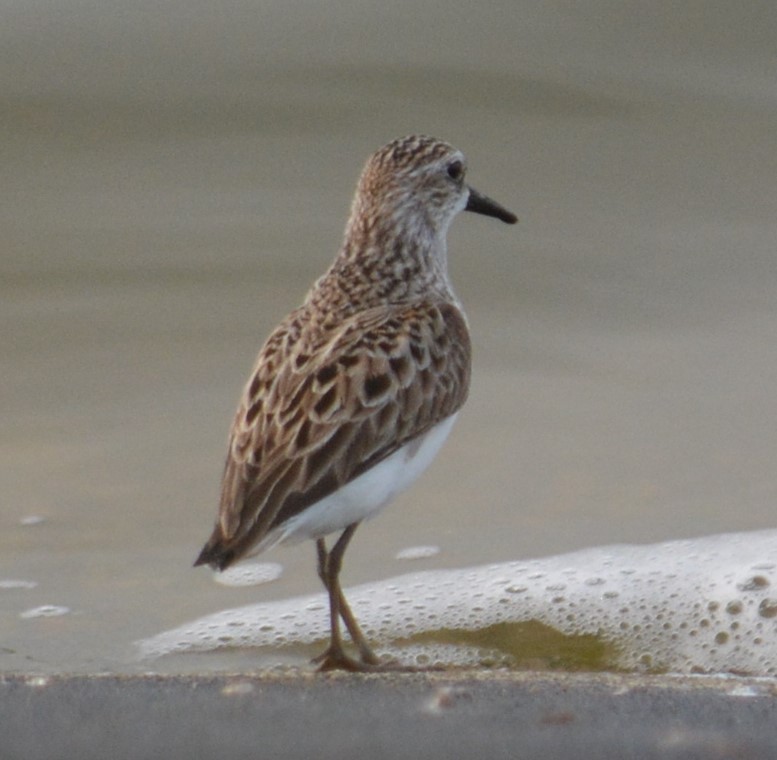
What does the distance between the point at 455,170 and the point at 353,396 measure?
0.81 m

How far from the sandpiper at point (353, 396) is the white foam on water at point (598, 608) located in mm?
346

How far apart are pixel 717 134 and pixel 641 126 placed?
0.75ft

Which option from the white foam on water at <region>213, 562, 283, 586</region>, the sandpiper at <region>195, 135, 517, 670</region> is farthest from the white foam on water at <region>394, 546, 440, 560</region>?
the sandpiper at <region>195, 135, 517, 670</region>

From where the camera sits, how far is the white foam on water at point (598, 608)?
3145mm

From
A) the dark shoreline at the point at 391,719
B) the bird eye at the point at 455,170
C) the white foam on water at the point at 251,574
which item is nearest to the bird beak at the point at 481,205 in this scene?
the bird eye at the point at 455,170

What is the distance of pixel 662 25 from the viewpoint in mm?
5340

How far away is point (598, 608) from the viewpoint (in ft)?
10.7

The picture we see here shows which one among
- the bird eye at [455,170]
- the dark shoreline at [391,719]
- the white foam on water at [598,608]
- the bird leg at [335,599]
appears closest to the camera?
the dark shoreline at [391,719]

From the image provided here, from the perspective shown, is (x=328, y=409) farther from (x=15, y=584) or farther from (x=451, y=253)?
(x=451, y=253)

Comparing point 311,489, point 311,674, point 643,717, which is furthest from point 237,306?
point 643,717

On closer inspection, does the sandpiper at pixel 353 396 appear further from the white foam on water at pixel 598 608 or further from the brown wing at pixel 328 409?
the white foam on water at pixel 598 608

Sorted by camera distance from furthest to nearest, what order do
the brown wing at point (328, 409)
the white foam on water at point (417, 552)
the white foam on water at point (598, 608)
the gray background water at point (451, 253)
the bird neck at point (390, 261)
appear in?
the gray background water at point (451, 253) → the white foam on water at point (417, 552) → the white foam on water at point (598, 608) → the bird neck at point (390, 261) → the brown wing at point (328, 409)

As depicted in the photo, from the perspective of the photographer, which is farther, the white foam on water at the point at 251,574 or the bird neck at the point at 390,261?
the white foam on water at the point at 251,574

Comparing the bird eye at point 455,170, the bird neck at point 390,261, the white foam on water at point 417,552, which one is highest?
the bird eye at point 455,170
